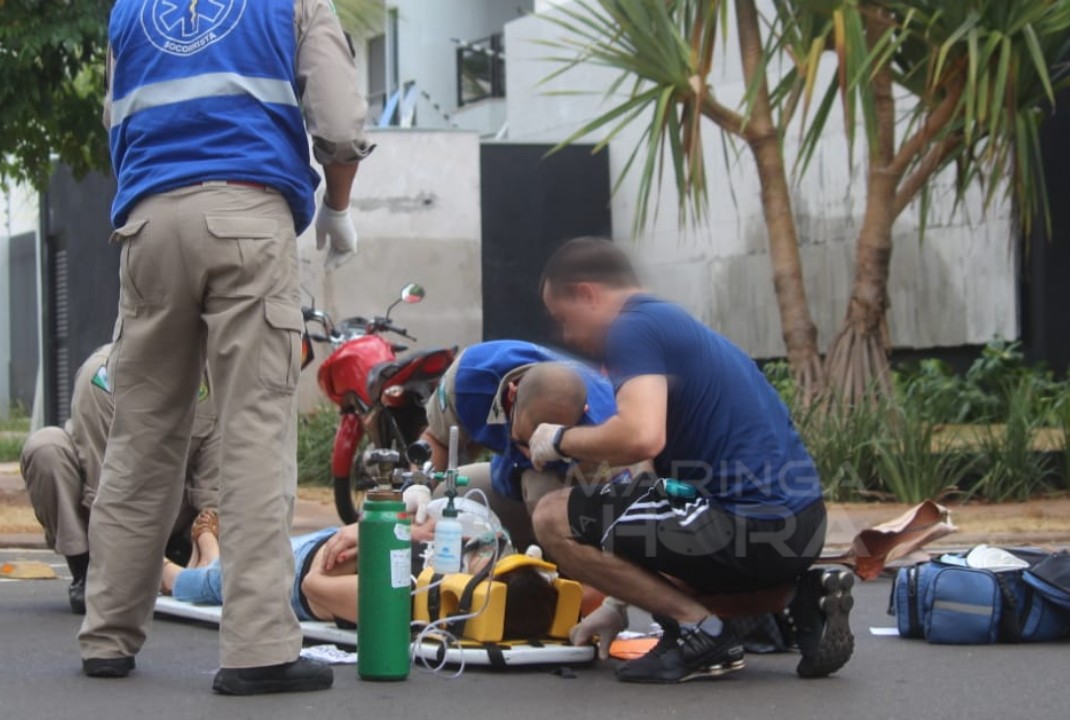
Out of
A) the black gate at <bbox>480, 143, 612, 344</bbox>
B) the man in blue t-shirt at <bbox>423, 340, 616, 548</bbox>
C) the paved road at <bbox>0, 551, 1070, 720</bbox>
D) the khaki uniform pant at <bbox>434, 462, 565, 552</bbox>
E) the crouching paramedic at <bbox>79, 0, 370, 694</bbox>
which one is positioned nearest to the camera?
the paved road at <bbox>0, 551, 1070, 720</bbox>

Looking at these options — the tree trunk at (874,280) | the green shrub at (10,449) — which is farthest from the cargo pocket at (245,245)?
the green shrub at (10,449)

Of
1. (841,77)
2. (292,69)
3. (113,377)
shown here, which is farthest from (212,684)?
(841,77)

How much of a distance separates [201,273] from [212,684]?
42.8 inches

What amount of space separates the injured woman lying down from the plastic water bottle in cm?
9

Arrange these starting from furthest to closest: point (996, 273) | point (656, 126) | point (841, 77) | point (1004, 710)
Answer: point (996, 273) < point (656, 126) < point (841, 77) < point (1004, 710)

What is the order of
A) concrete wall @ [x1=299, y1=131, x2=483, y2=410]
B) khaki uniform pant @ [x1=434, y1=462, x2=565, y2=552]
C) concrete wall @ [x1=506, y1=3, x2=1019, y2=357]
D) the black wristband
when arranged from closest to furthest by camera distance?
the black wristband → khaki uniform pant @ [x1=434, y1=462, x2=565, y2=552] → concrete wall @ [x1=506, y1=3, x2=1019, y2=357] → concrete wall @ [x1=299, y1=131, x2=483, y2=410]

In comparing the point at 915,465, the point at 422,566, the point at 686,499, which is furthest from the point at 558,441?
the point at 915,465

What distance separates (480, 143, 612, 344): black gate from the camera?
1809 centimetres

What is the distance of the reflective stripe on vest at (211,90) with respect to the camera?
4.61m

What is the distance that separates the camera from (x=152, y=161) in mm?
4656

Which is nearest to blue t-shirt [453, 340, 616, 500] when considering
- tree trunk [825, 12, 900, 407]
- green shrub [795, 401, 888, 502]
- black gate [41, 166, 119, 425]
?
green shrub [795, 401, 888, 502]

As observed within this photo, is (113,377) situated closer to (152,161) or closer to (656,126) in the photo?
(152,161)

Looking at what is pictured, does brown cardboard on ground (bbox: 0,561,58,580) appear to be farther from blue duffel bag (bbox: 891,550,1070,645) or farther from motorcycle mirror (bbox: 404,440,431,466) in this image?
blue duffel bag (bbox: 891,550,1070,645)

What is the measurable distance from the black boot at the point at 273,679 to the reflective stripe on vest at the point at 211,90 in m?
1.45
